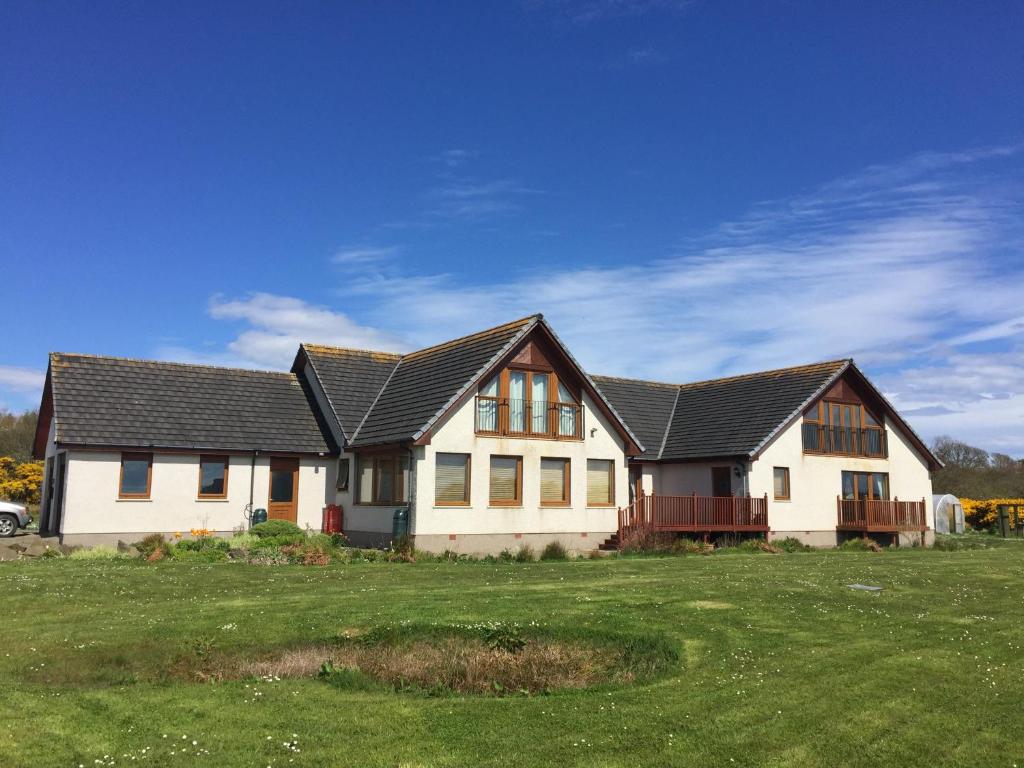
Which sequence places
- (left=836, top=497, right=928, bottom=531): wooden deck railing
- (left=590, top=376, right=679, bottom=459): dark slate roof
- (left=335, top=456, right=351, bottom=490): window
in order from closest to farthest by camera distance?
(left=335, top=456, right=351, bottom=490): window < (left=836, top=497, right=928, bottom=531): wooden deck railing < (left=590, top=376, right=679, bottom=459): dark slate roof

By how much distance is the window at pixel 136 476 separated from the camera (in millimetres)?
28828

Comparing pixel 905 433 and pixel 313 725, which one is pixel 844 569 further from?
pixel 905 433

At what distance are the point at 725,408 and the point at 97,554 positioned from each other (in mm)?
24957

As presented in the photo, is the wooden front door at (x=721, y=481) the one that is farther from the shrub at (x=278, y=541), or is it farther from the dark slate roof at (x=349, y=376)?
the shrub at (x=278, y=541)

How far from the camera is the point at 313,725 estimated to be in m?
9.12

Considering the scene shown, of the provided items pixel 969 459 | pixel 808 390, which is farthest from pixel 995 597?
pixel 969 459

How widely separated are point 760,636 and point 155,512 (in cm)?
2162

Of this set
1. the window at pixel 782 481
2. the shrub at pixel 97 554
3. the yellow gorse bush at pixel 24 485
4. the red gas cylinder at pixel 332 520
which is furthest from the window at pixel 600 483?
the yellow gorse bush at pixel 24 485

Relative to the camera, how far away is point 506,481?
29.4m

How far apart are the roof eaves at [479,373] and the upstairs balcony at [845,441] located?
1339 centimetres

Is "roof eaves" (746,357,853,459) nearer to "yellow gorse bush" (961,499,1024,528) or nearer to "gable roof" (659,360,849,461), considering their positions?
"gable roof" (659,360,849,461)

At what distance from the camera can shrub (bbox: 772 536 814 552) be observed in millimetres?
31778

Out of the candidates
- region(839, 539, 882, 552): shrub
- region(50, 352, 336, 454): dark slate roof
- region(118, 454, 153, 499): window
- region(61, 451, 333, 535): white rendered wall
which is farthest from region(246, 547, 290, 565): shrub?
region(839, 539, 882, 552): shrub

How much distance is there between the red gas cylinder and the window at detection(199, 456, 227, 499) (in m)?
3.54
